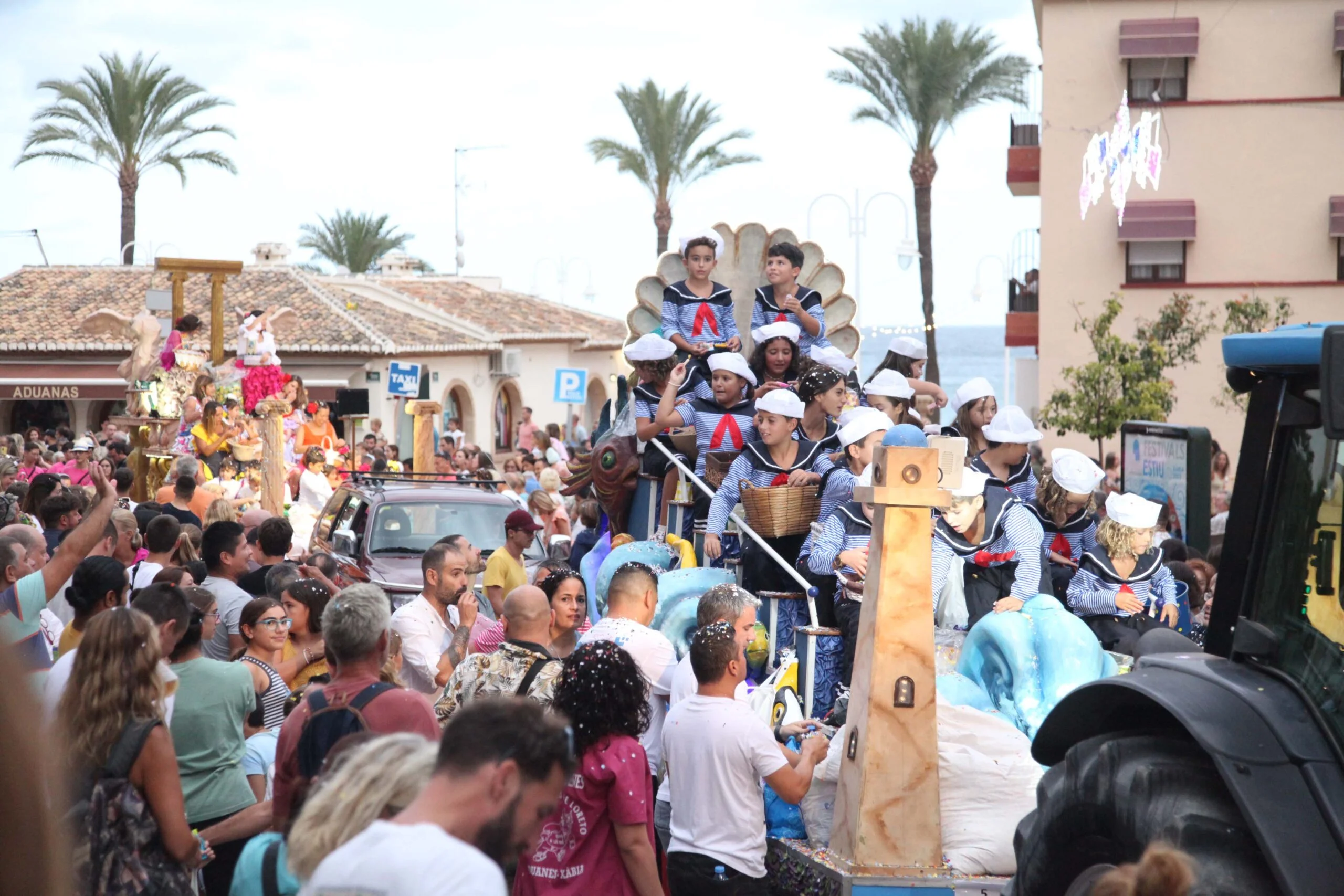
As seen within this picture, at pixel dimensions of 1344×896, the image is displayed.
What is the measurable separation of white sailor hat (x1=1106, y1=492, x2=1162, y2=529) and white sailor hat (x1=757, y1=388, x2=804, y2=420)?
66.4 inches

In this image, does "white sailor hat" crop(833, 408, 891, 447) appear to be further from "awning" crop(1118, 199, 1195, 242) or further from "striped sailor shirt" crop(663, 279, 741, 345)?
"awning" crop(1118, 199, 1195, 242)

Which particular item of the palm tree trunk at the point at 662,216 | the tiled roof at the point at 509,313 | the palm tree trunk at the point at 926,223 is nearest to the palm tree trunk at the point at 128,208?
the tiled roof at the point at 509,313

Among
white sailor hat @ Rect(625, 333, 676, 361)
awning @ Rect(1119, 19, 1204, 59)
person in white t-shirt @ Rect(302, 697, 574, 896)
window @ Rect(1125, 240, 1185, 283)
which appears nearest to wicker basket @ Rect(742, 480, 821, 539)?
white sailor hat @ Rect(625, 333, 676, 361)

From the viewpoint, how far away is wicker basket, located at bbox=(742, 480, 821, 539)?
786 cm

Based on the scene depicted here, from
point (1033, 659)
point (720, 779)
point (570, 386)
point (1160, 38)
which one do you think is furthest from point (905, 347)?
point (1160, 38)

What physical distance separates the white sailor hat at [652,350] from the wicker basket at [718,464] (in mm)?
1015

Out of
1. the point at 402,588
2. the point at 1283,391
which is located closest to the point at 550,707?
the point at 1283,391

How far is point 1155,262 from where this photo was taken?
99.8 feet

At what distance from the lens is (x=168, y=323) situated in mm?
24719

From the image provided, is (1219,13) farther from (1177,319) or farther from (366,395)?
(366,395)

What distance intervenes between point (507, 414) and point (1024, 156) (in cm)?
2220

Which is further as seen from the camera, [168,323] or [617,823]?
[168,323]

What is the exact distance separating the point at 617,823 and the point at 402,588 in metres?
7.51

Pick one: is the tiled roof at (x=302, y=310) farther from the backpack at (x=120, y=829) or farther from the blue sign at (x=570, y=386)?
the backpack at (x=120, y=829)
